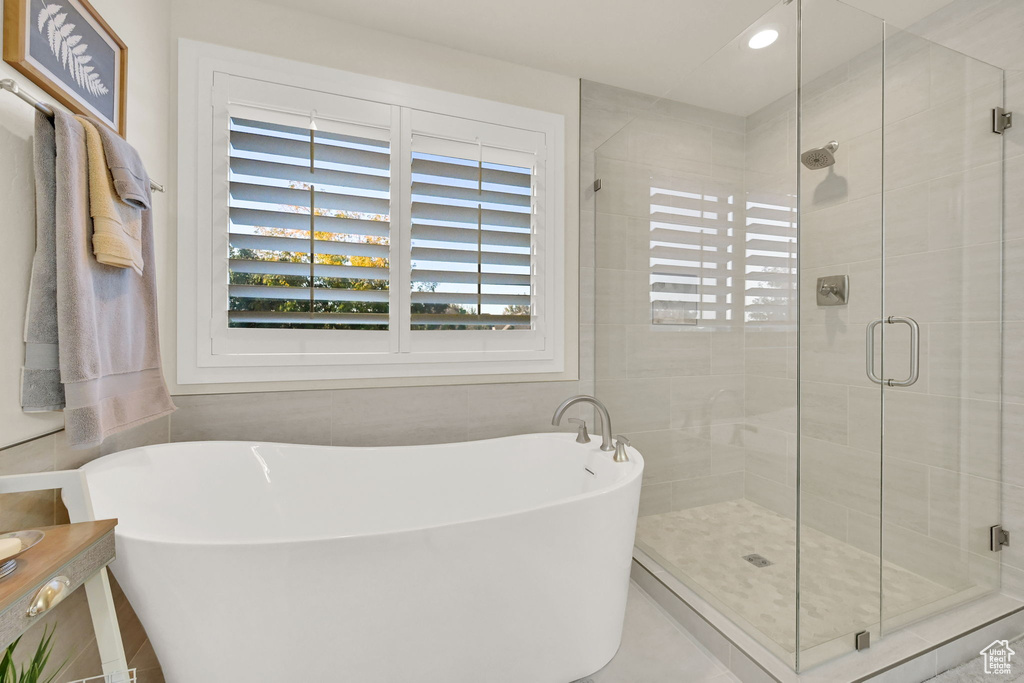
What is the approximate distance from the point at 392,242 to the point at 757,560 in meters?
1.95

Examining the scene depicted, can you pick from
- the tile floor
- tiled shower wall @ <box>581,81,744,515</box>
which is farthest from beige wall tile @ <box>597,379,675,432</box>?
the tile floor


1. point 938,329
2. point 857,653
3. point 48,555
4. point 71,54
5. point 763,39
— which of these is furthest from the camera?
point 938,329

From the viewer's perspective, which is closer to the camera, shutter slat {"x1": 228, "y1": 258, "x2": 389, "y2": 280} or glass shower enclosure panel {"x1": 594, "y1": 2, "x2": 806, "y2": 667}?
glass shower enclosure panel {"x1": 594, "y1": 2, "x2": 806, "y2": 667}

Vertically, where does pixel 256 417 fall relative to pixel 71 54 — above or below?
below

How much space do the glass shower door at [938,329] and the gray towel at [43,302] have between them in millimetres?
2489

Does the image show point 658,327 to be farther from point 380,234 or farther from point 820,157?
point 380,234

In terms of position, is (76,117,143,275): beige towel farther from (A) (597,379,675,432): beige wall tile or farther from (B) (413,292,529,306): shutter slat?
(A) (597,379,675,432): beige wall tile

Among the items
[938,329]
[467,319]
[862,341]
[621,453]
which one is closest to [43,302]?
[467,319]

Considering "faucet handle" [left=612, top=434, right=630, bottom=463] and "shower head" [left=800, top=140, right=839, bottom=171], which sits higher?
"shower head" [left=800, top=140, right=839, bottom=171]

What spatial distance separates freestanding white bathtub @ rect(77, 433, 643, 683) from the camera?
3.43ft

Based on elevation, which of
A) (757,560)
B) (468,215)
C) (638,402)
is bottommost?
(757,560)

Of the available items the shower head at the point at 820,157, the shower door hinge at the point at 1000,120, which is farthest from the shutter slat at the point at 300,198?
the shower door hinge at the point at 1000,120

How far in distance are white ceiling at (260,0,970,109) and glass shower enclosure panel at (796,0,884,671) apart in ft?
0.82

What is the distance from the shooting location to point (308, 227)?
1.99m
